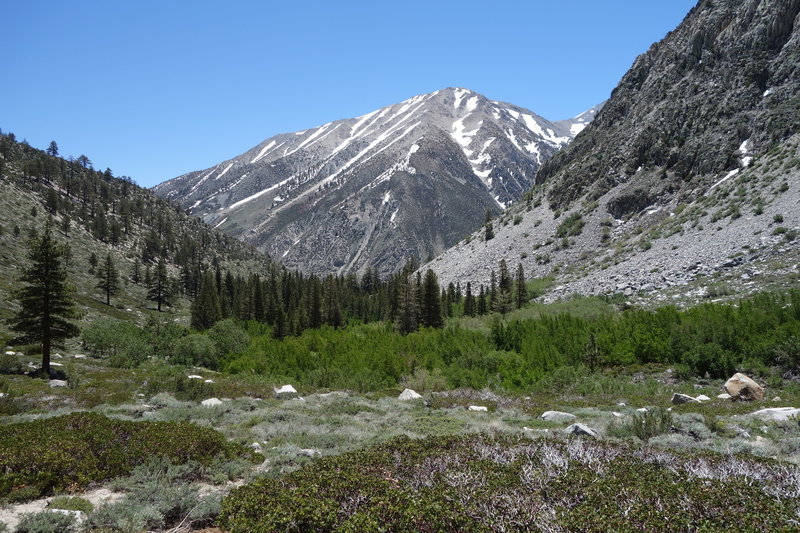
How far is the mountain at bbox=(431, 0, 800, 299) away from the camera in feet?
117

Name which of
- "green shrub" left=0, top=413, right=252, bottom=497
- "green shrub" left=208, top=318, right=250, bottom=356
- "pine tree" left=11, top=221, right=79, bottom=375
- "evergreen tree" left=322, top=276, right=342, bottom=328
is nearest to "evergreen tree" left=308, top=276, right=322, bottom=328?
"evergreen tree" left=322, top=276, right=342, bottom=328

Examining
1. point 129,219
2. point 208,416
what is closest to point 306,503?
point 208,416

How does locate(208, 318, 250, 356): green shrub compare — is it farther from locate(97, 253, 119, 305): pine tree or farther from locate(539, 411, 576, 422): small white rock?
locate(97, 253, 119, 305): pine tree

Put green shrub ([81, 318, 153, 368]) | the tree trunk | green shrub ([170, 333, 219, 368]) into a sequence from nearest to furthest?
1. the tree trunk
2. green shrub ([81, 318, 153, 368])
3. green shrub ([170, 333, 219, 368])

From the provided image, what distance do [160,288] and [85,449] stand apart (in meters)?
83.3

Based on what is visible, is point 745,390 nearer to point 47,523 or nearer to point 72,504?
point 72,504

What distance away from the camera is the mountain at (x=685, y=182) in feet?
117

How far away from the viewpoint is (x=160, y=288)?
79.8m

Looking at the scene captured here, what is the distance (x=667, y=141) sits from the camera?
6384cm

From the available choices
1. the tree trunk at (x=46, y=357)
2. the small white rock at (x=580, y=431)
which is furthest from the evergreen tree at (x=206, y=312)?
the small white rock at (x=580, y=431)

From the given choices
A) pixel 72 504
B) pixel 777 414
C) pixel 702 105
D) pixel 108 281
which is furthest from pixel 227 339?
pixel 702 105

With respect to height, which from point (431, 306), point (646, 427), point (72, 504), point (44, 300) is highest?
point (44, 300)

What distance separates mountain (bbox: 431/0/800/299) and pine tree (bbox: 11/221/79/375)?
38759 millimetres

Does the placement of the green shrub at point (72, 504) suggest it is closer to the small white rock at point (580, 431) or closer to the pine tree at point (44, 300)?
the small white rock at point (580, 431)
